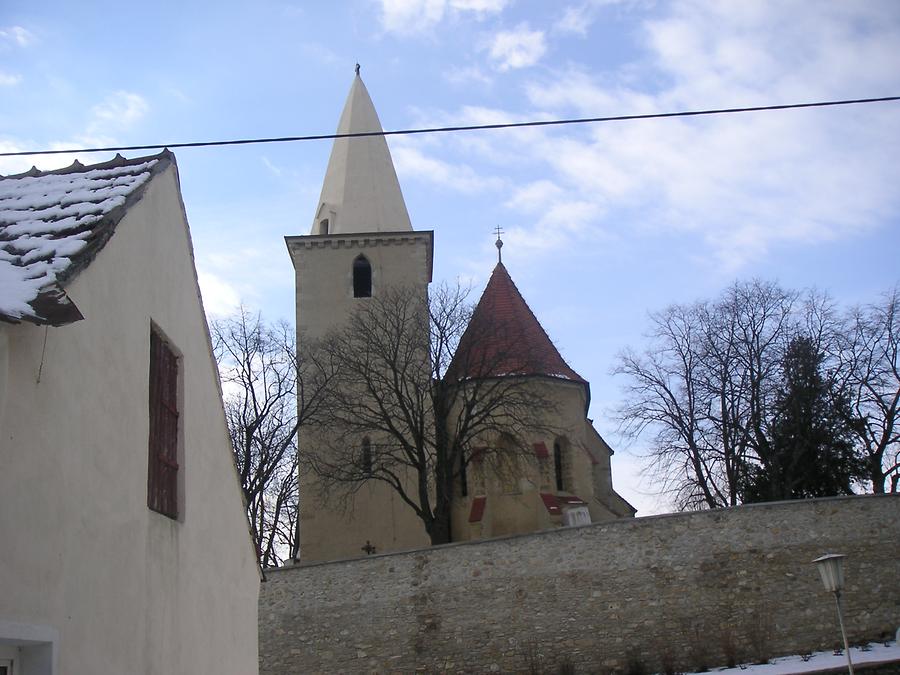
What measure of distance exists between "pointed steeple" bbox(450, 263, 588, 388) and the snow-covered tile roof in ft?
88.1

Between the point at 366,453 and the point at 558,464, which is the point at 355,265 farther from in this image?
the point at 558,464

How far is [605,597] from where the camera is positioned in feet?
Result: 79.6

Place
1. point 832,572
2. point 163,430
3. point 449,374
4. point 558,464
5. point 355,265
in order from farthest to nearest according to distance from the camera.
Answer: point 355,265 → point 558,464 → point 449,374 → point 832,572 → point 163,430

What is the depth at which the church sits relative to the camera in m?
34.0

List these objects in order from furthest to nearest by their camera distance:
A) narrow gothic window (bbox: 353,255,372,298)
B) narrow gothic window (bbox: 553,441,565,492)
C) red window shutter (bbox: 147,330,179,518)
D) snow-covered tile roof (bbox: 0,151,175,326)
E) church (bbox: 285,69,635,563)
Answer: narrow gothic window (bbox: 353,255,372,298) → narrow gothic window (bbox: 553,441,565,492) → church (bbox: 285,69,635,563) → red window shutter (bbox: 147,330,179,518) → snow-covered tile roof (bbox: 0,151,175,326)

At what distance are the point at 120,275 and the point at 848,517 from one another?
2176cm

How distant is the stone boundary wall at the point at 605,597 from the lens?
78.3ft

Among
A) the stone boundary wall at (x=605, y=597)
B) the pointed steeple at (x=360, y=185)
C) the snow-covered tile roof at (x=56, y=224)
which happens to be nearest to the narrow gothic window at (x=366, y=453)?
the pointed steeple at (x=360, y=185)

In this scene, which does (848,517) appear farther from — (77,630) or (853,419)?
(77,630)

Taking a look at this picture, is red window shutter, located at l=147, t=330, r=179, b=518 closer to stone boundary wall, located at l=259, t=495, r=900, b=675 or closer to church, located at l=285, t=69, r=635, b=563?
stone boundary wall, located at l=259, t=495, r=900, b=675

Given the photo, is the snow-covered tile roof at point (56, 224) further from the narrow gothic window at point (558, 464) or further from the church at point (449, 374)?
the narrow gothic window at point (558, 464)

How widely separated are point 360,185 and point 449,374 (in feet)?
32.9

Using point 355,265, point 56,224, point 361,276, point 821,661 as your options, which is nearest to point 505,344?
point 361,276

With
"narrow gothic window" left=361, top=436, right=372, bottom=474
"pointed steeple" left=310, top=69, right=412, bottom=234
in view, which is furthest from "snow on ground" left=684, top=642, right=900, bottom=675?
"pointed steeple" left=310, top=69, right=412, bottom=234
